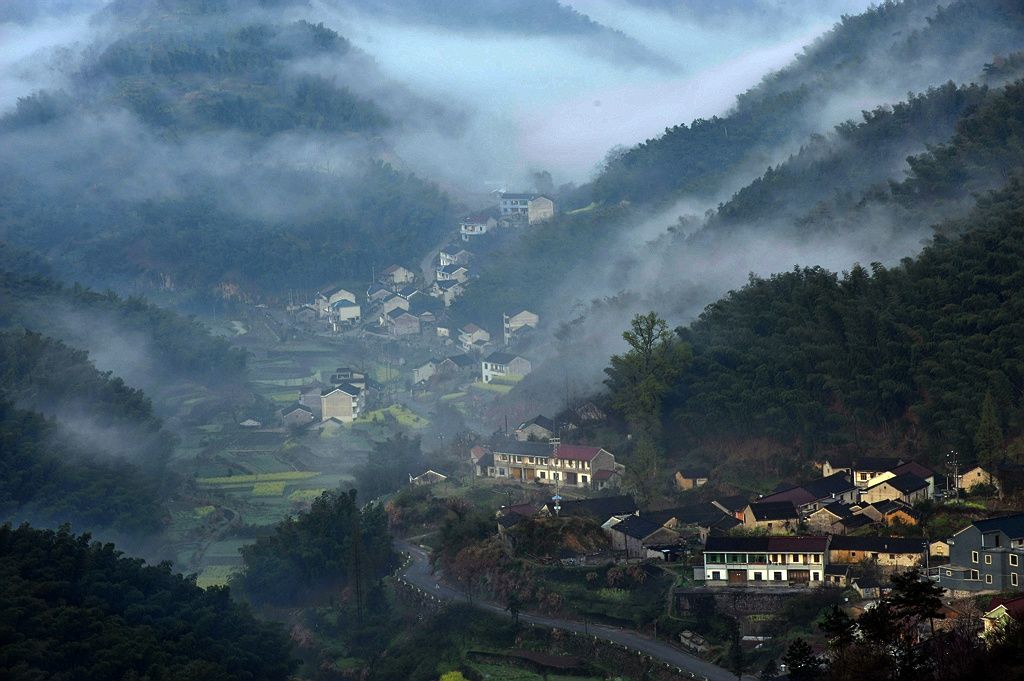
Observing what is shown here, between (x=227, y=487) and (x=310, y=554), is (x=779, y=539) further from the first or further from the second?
(x=227, y=487)

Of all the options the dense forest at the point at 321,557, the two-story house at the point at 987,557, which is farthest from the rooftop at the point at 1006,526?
the dense forest at the point at 321,557

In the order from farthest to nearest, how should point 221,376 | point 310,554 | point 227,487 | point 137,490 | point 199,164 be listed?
point 199,164 < point 221,376 < point 227,487 < point 137,490 < point 310,554

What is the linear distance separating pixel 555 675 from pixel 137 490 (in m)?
17.2

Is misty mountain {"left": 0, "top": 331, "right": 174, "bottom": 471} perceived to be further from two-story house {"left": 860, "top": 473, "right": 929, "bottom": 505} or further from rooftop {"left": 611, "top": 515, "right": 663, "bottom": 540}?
two-story house {"left": 860, "top": 473, "right": 929, "bottom": 505}

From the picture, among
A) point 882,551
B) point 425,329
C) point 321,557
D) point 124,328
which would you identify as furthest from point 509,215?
point 882,551

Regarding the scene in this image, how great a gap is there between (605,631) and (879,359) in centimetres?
992

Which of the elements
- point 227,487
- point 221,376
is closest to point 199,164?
point 221,376

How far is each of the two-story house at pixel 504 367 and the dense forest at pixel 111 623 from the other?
2084 centimetres

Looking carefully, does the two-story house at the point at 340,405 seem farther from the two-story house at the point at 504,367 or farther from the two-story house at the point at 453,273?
the two-story house at the point at 453,273

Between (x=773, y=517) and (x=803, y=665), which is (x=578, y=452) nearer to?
(x=773, y=517)

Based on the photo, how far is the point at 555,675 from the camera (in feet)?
100

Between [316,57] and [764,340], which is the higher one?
[316,57]

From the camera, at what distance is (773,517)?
33312mm

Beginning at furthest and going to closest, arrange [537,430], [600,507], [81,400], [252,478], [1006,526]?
[81,400], [252,478], [537,430], [600,507], [1006,526]
